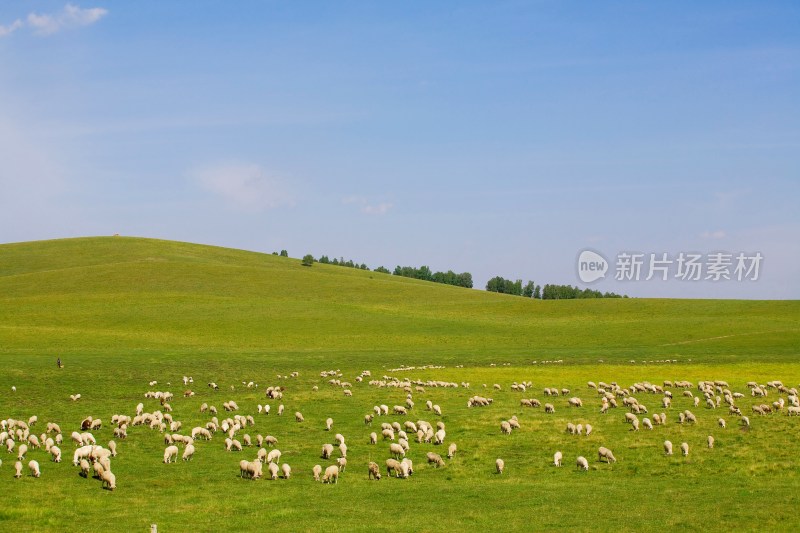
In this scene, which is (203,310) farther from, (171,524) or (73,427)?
(171,524)

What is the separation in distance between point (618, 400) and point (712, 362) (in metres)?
25.1

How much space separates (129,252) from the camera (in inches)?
5763

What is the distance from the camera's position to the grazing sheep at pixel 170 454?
80.6 feet

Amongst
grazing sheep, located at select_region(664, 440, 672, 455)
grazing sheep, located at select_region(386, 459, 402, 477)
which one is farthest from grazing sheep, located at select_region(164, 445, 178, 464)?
grazing sheep, located at select_region(664, 440, 672, 455)

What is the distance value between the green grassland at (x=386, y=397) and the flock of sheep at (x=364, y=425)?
1.28 ft

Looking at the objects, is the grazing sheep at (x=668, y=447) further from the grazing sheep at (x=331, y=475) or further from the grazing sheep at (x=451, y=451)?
the grazing sheep at (x=331, y=475)

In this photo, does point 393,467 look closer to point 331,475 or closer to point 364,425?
point 331,475

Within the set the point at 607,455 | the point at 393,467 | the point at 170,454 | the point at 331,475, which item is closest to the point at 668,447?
the point at 607,455

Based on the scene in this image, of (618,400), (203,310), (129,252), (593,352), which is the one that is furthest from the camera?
(129,252)

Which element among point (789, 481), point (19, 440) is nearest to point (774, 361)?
point (789, 481)

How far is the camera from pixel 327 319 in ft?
293

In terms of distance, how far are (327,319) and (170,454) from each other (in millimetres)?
64554

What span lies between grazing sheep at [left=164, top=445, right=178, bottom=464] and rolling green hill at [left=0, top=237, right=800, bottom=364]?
35.7m

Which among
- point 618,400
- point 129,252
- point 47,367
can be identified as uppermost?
point 129,252
